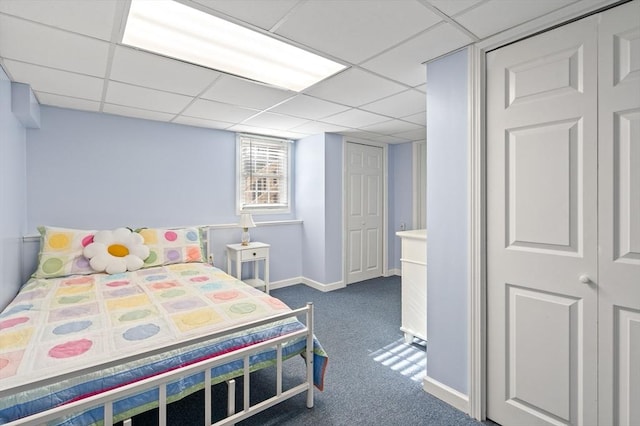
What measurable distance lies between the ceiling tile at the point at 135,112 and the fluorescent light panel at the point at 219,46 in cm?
139

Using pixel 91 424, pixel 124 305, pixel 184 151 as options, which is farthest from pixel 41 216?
pixel 91 424

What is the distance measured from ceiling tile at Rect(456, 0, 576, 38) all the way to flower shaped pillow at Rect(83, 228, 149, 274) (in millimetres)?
3184

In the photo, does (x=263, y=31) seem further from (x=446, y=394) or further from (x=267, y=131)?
(x=267, y=131)

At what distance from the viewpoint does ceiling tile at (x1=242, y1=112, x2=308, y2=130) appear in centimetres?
348

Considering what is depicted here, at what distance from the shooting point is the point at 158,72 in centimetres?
225

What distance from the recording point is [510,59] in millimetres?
1749

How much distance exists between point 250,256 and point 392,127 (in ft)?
8.00

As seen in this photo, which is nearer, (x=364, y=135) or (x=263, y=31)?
(x=263, y=31)

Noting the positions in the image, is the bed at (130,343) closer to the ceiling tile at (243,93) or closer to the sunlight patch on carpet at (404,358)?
the sunlight patch on carpet at (404,358)

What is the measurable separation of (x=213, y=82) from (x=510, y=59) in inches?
79.1

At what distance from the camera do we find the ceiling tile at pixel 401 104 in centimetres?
281

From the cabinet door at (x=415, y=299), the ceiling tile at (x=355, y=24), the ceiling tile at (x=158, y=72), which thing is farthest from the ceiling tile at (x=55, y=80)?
the cabinet door at (x=415, y=299)

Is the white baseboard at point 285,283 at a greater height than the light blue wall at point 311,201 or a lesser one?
lesser

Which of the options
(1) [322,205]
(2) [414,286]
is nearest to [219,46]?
(2) [414,286]
